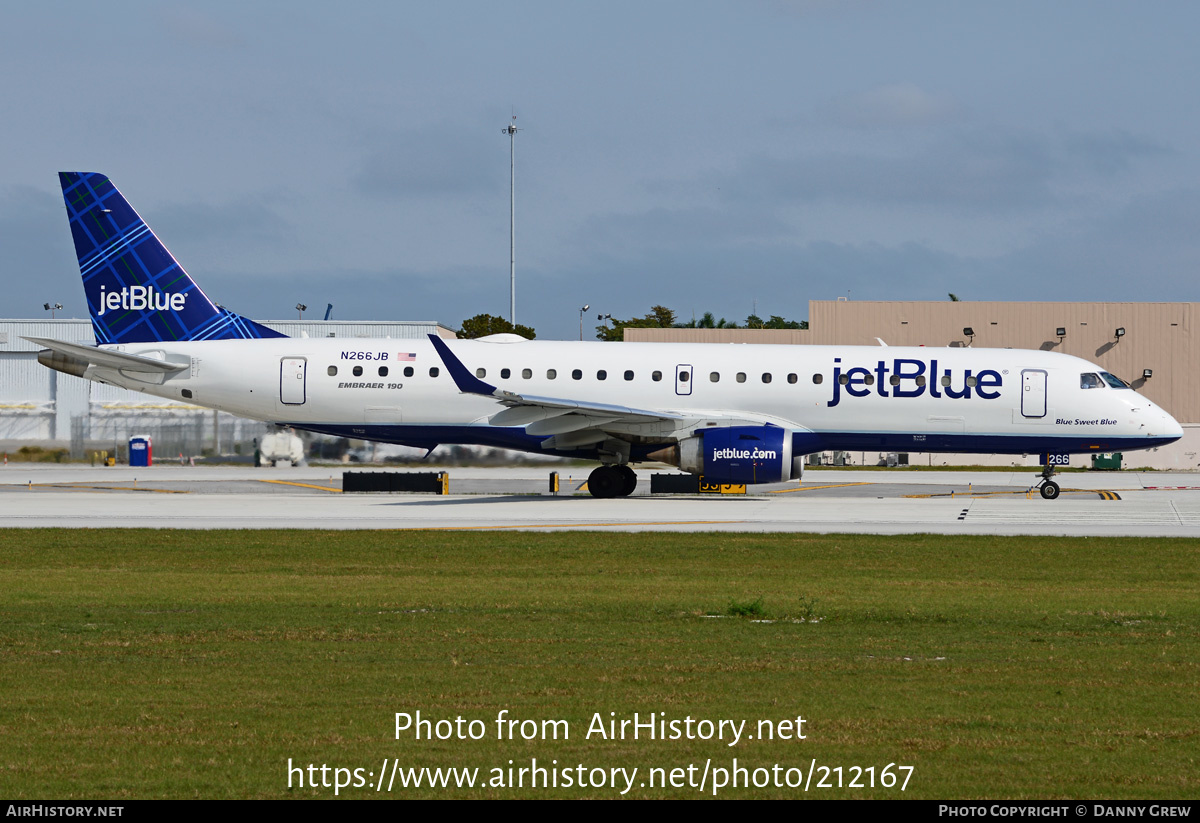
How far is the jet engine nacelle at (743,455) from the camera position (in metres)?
30.8

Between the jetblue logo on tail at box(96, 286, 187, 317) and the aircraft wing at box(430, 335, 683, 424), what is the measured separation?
8731 mm

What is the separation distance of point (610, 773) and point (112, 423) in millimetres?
54031

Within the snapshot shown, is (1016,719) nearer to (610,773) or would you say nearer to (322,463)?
(610,773)

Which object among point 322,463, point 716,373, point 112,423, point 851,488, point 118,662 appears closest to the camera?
point 118,662

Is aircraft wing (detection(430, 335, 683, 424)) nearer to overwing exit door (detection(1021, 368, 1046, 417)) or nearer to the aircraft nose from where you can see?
overwing exit door (detection(1021, 368, 1046, 417))

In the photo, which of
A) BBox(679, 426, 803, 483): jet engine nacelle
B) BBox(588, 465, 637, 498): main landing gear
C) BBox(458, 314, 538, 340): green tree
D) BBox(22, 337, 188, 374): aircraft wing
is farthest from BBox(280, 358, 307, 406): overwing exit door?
BBox(458, 314, 538, 340): green tree

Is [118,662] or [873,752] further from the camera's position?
[118,662]

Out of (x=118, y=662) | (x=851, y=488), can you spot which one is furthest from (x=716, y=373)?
(x=118, y=662)

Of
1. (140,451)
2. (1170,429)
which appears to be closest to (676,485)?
(1170,429)

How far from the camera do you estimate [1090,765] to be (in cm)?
712

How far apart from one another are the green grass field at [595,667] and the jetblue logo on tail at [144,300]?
16.6 meters

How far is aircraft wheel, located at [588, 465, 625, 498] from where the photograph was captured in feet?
109

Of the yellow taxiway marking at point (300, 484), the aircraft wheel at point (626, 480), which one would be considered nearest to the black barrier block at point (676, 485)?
the aircraft wheel at point (626, 480)

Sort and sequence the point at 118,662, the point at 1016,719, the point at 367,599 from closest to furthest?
the point at 1016,719 < the point at 118,662 < the point at 367,599
